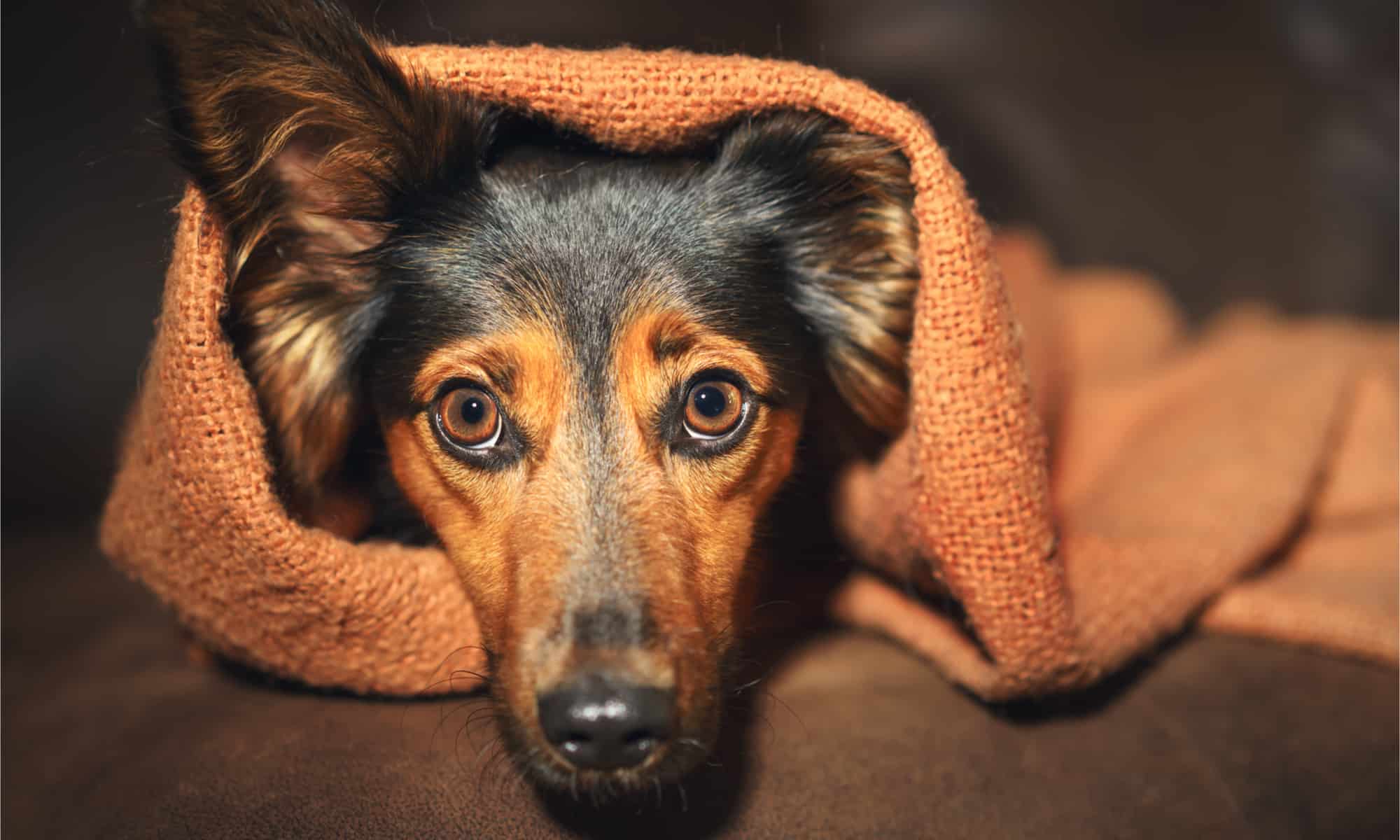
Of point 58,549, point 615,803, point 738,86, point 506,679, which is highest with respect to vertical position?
point 738,86

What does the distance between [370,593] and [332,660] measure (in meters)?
0.17

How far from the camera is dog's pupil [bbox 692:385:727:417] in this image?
5.63 ft

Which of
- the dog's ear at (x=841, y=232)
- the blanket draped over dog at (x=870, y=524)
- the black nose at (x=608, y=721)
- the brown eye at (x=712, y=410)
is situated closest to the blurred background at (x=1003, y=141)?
the dog's ear at (x=841, y=232)

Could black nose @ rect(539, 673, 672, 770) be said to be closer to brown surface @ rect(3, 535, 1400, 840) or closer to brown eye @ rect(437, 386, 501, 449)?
brown surface @ rect(3, 535, 1400, 840)

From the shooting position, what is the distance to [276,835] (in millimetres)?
1348

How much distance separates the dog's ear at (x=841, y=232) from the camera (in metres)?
1.73

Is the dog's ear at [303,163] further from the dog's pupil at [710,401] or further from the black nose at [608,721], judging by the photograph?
the black nose at [608,721]

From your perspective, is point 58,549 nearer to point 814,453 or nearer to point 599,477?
point 599,477

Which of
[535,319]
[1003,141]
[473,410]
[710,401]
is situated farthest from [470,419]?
[1003,141]

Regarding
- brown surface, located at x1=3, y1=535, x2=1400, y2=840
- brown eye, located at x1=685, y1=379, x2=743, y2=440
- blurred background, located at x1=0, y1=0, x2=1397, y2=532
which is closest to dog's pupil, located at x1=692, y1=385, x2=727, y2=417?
brown eye, located at x1=685, y1=379, x2=743, y2=440

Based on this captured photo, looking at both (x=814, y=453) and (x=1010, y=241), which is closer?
(x=814, y=453)

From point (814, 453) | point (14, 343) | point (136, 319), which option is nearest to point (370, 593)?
point (814, 453)

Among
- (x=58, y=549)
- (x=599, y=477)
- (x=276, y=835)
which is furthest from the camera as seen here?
(x=58, y=549)

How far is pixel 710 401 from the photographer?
5.65 feet
